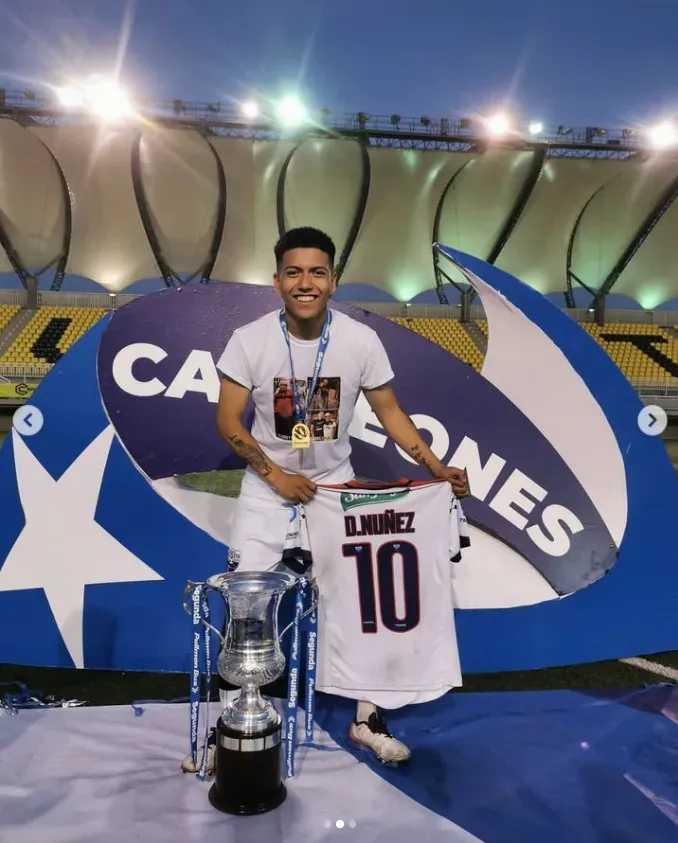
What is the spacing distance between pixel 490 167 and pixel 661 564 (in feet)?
70.8

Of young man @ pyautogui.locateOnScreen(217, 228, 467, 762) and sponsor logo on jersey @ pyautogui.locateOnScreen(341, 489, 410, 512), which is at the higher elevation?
young man @ pyautogui.locateOnScreen(217, 228, 467, 762)

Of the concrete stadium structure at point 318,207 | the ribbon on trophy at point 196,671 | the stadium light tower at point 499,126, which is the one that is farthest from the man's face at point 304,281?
the stadium light tower at point 499,126

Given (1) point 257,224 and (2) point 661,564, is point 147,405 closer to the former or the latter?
(2) point 661,564

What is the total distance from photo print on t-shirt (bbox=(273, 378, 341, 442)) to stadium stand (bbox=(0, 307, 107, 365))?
1637 centimetres

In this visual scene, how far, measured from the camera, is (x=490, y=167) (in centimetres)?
2197

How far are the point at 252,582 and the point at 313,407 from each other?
1.82ft

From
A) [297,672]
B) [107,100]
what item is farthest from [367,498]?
[107,100]

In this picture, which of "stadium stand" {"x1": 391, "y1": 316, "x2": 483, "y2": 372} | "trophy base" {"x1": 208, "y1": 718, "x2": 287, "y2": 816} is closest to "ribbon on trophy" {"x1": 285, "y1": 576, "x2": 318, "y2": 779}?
"trophy base" {"x1": 208, "y1": 718, "x2": 287, "y2": 816}

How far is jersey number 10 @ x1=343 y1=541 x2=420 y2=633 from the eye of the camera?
2088 mm

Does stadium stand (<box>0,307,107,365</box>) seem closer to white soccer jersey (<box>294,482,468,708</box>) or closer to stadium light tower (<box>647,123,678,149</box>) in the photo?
white soccer jersey (<box>294,482,468,708</box>)

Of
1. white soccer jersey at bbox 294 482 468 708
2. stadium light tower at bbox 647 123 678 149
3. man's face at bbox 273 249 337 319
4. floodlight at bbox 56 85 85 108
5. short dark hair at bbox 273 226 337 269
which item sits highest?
floodlight at bbox 56 85 85 108

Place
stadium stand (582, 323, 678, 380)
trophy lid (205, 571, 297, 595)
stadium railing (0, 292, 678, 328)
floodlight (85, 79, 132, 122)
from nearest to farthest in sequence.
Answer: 1. trophy lid (205, 571, 297, 595)
2. stadium stand (582, 323, 678, 380)
3. floodlight (85, 79, 132, 122)
4. stadium railing (0, 292, 678, 328)

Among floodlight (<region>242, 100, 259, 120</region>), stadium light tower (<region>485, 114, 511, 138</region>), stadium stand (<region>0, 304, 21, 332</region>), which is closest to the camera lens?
stadium stand (<region>0, 304, 21, 332</region>)

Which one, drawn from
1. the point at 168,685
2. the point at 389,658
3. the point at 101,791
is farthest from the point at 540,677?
the point at 101,791
